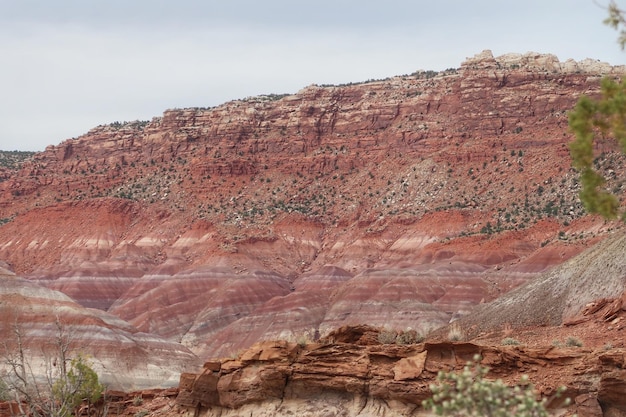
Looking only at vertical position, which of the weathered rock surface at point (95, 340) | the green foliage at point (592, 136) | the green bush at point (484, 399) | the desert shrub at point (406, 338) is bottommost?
the weathered rock surface at point (95, 340)

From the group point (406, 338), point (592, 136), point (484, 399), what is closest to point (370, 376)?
point (406, 338)

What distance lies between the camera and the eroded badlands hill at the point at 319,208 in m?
95.2

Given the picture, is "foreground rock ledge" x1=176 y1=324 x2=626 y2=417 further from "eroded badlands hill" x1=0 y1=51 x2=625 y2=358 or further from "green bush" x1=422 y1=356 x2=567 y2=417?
"eroded badlands hill" x1=0 y1=51 x2=625 y2=358

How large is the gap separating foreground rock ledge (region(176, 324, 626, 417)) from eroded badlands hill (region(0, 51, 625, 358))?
56.6m

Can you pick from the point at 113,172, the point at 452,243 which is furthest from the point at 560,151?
the point at 113,172

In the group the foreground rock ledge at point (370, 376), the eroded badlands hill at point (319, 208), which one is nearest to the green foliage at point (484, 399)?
the foreground rock ledge at point (370, 376)

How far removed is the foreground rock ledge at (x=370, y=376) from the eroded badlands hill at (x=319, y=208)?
186 feet

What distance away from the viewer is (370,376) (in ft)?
81.7

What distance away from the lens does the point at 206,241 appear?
118m

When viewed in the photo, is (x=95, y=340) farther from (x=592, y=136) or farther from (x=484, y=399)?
(x=484, y=399)

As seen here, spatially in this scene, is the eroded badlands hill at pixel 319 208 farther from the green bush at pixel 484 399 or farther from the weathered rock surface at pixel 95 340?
the green bush at pixel 484 399

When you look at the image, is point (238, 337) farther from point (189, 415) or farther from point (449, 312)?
point (189, 415)

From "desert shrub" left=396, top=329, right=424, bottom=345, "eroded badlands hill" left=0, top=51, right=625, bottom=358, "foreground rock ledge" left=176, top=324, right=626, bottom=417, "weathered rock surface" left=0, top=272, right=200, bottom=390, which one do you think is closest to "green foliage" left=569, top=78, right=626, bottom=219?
"foreground rock ledge" left=176, top=324, right=626, bottom=417

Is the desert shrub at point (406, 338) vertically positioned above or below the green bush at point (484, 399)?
below
